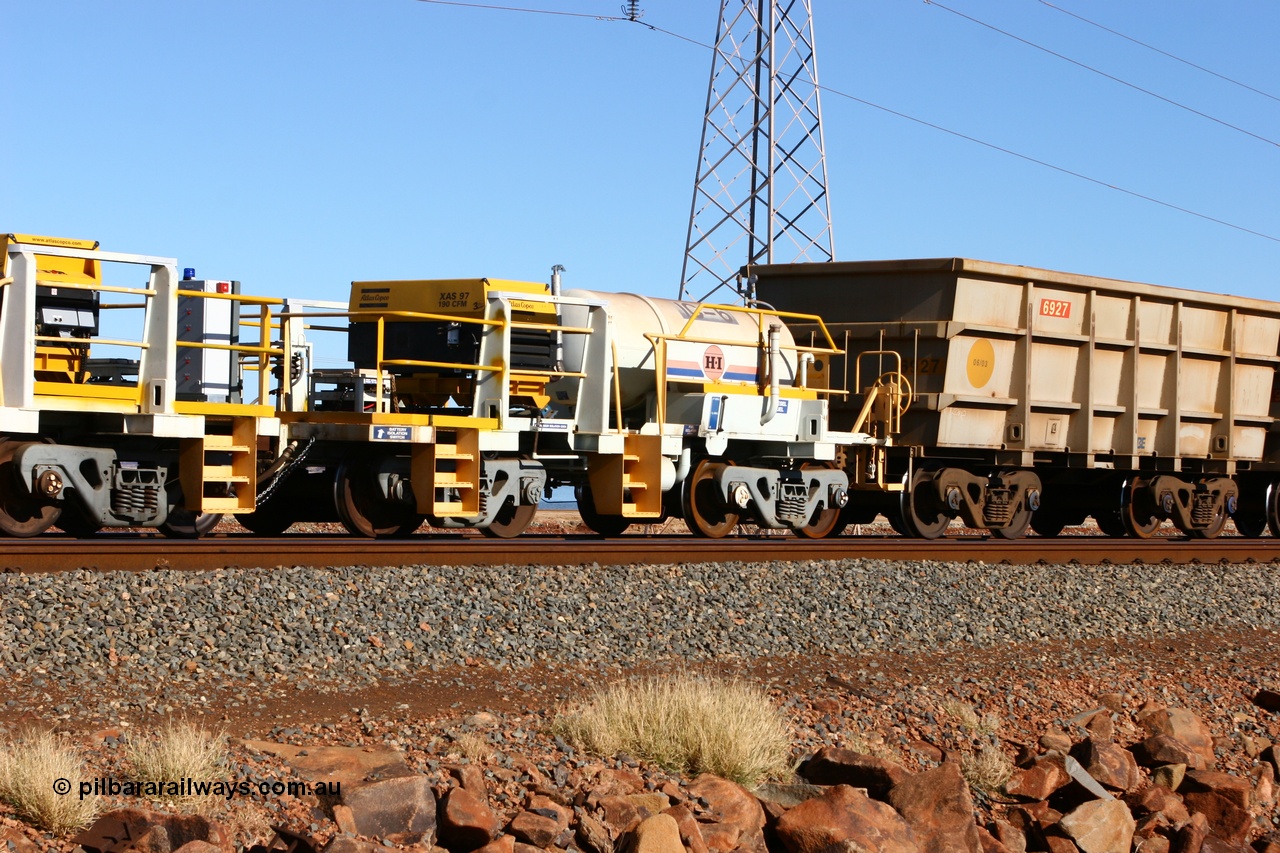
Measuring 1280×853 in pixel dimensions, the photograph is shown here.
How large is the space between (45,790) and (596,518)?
10094mm

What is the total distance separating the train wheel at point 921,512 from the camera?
56.3 feet

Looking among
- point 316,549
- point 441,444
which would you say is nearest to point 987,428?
point 441,444

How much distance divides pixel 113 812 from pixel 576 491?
978 centimetres

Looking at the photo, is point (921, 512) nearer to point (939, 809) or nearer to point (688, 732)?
point (939, 809)

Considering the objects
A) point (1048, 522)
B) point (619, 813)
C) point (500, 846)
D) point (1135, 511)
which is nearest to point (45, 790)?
point (500, 846)

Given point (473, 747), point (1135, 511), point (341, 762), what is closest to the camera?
point (341, 762)

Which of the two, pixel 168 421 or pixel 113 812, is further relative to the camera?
pixel 168 421

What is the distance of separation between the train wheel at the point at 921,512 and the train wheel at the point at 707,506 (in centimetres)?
269

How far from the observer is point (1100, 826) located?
7.53m

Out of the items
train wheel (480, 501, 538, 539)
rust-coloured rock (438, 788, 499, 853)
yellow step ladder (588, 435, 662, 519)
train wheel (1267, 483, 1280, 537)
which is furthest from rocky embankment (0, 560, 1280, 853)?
train wheel (1267, 483, 1280, 537)

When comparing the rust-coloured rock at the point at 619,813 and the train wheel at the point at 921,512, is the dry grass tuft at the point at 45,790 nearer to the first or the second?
the rust-coloured rock at the point at 619,813

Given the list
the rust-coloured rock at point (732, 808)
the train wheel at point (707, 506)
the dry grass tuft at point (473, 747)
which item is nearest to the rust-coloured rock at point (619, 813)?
the rust-coloured rock at point (732, 808)

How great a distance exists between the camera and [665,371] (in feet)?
46.9

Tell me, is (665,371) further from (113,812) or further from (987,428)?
(113,812)
